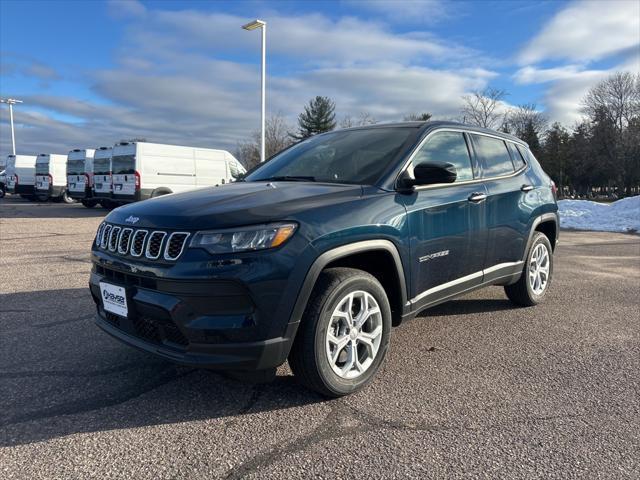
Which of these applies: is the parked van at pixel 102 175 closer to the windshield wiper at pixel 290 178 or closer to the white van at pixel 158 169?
the white van at pixel 158 169

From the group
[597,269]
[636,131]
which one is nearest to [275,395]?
[597,269]

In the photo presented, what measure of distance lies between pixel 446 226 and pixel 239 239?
5.68ft

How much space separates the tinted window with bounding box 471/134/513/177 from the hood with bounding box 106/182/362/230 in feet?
5.71

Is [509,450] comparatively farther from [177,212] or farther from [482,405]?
[177,212]

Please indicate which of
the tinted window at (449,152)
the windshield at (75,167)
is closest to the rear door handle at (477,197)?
the tinted window at (449,152)

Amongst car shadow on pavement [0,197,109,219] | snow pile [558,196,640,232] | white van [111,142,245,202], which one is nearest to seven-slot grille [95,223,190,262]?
white van [111,142,245,202]

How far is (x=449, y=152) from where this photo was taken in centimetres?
410

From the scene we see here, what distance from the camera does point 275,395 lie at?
3.09 m

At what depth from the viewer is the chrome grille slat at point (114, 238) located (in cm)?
304

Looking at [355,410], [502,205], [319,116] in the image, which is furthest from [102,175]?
[319,116]

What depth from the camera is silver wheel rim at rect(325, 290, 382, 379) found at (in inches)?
117

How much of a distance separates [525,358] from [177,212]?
2.77m

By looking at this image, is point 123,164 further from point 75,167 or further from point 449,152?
point 449,152

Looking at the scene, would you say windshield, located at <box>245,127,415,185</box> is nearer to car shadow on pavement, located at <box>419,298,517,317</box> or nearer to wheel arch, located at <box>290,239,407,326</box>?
wheel arch, located at <box>290,239,407,326</box>
